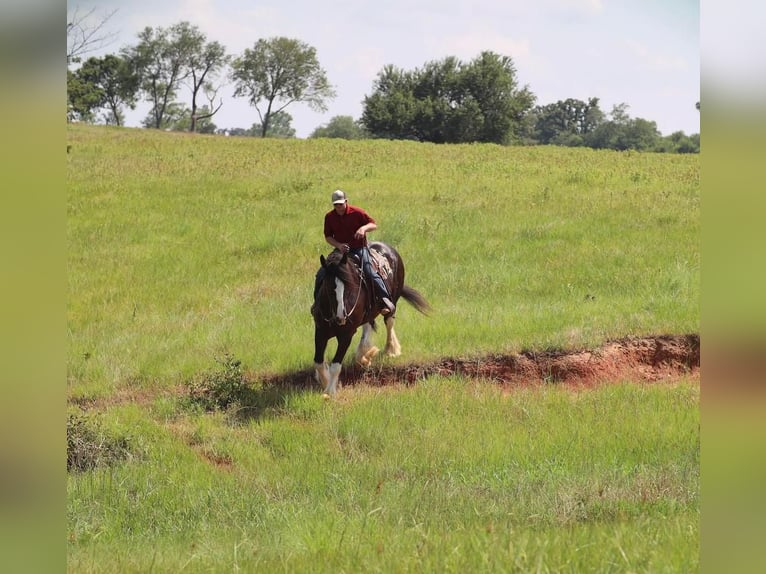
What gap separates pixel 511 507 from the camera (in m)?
5.40

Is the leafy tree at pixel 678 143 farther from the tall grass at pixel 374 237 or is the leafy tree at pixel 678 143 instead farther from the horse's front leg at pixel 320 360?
the horse's front leg at pixel 320 360

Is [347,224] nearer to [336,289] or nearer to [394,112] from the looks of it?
[336,289]

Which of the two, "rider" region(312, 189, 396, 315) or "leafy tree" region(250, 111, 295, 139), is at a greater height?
"leafy tree" region(250, 111, 295, 139)

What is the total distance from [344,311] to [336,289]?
1.12 ft

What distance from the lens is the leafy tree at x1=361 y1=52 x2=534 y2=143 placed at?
219 ft

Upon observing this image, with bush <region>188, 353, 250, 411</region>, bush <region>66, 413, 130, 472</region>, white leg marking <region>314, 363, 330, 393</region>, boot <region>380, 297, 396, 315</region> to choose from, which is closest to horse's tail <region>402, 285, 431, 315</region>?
boot <region>380, 297, 396, 315</region>

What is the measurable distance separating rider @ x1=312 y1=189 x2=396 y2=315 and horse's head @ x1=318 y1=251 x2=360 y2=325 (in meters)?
0.18

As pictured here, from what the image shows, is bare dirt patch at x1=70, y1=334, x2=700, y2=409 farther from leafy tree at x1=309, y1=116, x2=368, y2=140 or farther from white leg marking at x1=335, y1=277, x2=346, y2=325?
leafy tree at x1=309, y1=116, x2=368, y2=140

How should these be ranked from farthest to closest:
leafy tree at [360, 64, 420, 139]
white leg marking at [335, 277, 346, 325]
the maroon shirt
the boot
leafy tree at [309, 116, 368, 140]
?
leafy tree at [309, 116, 368, 140]
leafy tree at [360, 64, 420, 139]
the boot
the maroon shirt
white leg marking at [335, 277, 346, 325]

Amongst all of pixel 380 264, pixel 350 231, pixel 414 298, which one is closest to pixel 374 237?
pixel 414 298

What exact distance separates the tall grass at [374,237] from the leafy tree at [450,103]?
37384 millimetres

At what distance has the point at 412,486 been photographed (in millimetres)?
6434
